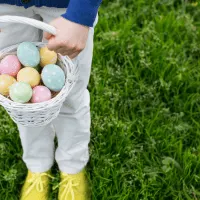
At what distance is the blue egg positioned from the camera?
158 cm

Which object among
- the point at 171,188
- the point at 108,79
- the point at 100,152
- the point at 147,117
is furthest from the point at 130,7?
the point at 171,188

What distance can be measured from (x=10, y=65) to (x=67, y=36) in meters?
0.28

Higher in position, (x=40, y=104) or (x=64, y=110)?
A: (x=40, y=104)

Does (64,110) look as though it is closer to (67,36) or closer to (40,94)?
(40,94)

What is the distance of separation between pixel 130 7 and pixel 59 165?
46.3 inches

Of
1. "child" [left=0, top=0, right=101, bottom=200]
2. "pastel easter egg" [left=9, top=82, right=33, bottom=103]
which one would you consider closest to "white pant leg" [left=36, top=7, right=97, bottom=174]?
"child" [left=0, top=0, right=101, bottom=200]

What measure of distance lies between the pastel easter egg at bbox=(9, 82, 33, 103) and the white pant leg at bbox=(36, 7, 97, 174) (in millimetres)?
222

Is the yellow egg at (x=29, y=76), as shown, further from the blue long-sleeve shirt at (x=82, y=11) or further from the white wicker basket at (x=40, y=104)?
the blue long-sleeve shirt at (x=82, y=11)

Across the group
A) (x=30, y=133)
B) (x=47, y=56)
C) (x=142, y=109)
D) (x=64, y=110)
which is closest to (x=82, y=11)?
(x=47, y=56)

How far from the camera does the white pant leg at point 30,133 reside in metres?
1.62

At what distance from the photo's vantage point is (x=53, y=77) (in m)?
1.58

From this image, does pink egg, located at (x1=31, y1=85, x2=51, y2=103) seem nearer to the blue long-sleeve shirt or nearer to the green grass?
the blue long-sleeve shirt

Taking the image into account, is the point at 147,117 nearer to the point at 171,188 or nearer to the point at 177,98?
the point at 177,98

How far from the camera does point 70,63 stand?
1613 millimetres
